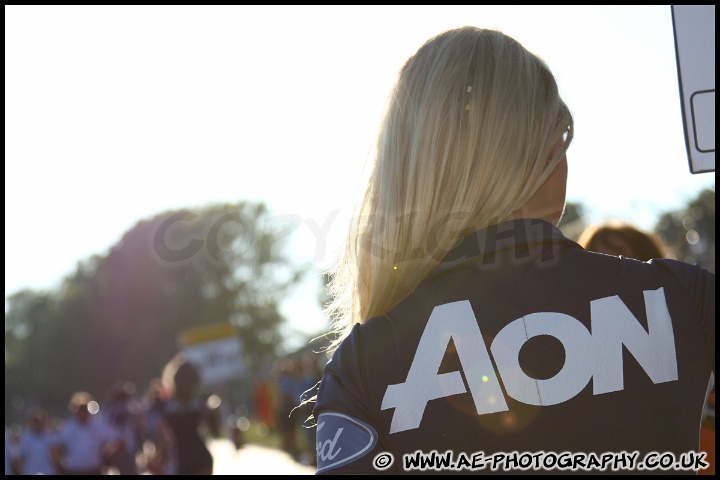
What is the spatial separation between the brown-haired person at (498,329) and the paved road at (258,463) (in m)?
12.9

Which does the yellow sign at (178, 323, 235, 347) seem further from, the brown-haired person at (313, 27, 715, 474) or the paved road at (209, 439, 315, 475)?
the brown-haired person at (313, 27, 715, 474)

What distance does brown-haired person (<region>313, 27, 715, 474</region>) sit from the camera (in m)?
1.43

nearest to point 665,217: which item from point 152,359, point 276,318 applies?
point 276,318

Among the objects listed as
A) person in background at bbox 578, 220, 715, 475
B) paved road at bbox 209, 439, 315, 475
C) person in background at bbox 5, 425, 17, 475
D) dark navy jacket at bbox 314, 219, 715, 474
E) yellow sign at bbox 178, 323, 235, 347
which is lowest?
paved road at bbox 209, 439, 315, 475

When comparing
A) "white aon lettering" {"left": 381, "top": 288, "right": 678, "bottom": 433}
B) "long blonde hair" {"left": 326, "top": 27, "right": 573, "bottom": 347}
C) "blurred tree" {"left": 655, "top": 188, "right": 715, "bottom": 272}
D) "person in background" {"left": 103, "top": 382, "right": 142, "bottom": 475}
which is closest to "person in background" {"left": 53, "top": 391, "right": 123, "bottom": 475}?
"person in background" {"left": 103, "top": 382, "right": 142, "bottom": 475}

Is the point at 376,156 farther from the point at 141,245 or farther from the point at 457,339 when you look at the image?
the point at 141,245

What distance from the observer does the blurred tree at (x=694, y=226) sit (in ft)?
49.1

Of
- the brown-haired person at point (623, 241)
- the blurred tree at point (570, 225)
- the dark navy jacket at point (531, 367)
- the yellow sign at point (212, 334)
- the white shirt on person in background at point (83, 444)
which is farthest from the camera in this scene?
the yellow sign at point (212, 334)

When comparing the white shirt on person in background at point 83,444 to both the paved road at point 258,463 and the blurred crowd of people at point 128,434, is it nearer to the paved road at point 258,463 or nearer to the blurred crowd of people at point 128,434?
the blurred crowd of people at point 128,434

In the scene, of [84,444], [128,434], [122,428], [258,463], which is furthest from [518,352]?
[258,463]

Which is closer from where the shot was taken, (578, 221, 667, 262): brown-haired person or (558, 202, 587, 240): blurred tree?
(578, 221, 667, 262): brown-haired person

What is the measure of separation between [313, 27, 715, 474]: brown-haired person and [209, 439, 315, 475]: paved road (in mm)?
12913

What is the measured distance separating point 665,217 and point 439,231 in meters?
30.6

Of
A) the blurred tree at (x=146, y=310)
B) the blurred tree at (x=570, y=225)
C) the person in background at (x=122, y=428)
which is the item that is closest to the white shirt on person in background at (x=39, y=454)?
the person in background at (x=122, y=428)
